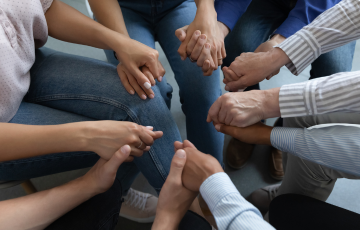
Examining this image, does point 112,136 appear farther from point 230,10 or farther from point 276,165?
point 276,165

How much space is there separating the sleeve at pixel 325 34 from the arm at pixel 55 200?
629mm

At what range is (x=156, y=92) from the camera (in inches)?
31.2

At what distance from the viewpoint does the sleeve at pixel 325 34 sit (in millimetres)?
734

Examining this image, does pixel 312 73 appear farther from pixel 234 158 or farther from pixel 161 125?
pixel 161 125

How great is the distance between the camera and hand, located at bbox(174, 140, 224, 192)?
632mm

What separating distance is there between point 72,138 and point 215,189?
0.41 m

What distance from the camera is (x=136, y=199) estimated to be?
3.43 ft

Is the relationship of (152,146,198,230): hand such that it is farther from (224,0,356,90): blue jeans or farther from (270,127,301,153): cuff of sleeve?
(224,0,356,90): blue jeans

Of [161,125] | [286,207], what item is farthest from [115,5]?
[286,207]

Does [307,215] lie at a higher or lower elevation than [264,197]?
higher

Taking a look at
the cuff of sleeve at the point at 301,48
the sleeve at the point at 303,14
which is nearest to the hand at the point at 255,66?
the cuff of sleeve at the point at 301,48

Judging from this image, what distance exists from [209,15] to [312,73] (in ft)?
1.74

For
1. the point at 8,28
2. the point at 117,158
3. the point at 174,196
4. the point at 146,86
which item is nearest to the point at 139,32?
the point at 146,86

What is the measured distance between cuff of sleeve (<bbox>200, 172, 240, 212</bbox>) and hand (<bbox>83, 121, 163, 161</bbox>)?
0.66 ft
